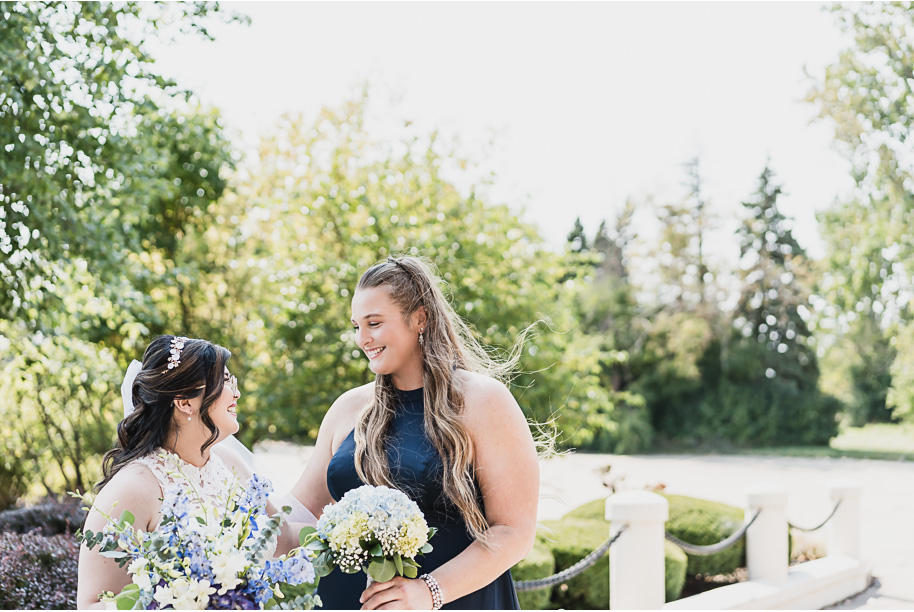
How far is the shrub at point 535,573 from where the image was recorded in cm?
658

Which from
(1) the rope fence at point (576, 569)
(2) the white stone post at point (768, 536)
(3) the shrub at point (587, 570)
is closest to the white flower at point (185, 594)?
(1) the rope fence at point (576, 569)

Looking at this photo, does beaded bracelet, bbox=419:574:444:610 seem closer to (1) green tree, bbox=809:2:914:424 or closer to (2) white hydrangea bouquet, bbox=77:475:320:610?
(2) white hydrangea bouquet, bbox=77:475:320:610

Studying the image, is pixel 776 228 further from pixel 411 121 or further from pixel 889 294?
pixel 411 121

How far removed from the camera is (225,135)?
12.6 m

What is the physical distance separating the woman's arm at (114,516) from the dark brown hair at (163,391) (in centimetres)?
21

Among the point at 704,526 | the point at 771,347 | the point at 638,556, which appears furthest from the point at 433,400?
the point at 771,347

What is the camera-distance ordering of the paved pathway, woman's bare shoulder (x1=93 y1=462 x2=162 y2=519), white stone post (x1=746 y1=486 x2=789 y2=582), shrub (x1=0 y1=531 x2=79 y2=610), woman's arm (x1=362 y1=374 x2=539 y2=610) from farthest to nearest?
the paved pathway < white stone post (x1=746 y1=486 x2=789 y2=582) < shrub (x1=0 y1=531 x2=79 y2=610) < woman's arm (x1=362 y1=374 x2=539 y2=610) < woman's bare shoulder (x1=93 y1=462 x2=162 y2=519)

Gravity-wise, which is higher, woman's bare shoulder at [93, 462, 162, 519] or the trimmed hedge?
woman's bare shoulder at [93, 462, 162, 519]

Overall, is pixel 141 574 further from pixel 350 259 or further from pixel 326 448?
pixel 350 259

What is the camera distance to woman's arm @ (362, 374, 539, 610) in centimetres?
244

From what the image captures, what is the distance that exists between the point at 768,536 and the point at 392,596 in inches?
241

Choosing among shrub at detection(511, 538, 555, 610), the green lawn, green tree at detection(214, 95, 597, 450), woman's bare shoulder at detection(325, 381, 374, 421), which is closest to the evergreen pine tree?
the green lawn

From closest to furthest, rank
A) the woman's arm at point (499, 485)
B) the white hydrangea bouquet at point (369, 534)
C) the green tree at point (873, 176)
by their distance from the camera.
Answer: the white hydrangea bouquet at point (369, 534) → the woman's arm at point (499, 485) → the green tree at point (873, 176)

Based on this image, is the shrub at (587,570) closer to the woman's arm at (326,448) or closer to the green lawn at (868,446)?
the woman's arm at (326,448)
